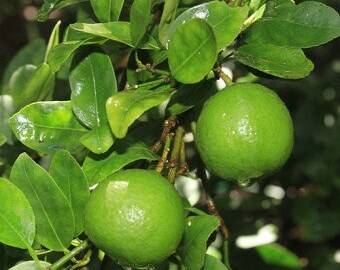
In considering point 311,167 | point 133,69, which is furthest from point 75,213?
point 311,167

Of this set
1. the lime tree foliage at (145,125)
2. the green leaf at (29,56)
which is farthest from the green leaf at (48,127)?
the green leaf at (29,56)

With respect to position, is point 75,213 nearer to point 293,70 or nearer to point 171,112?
point 171,112

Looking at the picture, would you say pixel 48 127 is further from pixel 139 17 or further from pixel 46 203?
pixel 139 17

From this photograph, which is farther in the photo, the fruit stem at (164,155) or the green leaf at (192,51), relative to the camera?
the fruit stem at (164,155)

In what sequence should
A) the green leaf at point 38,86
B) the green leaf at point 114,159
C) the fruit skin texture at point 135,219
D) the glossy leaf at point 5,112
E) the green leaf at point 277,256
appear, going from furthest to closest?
the green leaf at point 277,256
the glossy leaf at point 5,112
the green leaf at point 38,86
the green leaf at point 114,159
the fruit skin texture at point 135,219

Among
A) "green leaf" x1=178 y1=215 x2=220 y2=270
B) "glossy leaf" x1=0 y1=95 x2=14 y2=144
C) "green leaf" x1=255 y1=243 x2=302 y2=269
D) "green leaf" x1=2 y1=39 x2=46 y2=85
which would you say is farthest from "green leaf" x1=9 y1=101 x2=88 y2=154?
"green leaf" x1=255 y1=243 x2=302 y2=269

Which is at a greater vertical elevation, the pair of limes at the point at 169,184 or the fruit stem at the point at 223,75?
the fruit stem at the point at 223,75

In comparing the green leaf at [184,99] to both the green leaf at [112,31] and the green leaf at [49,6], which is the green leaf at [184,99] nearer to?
the green leaf at [112,31]
